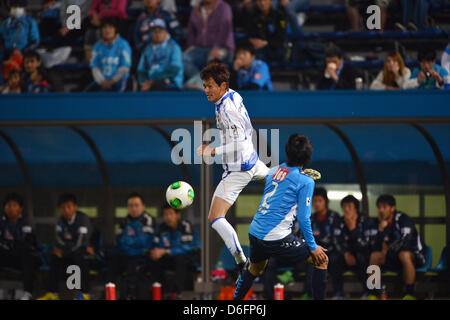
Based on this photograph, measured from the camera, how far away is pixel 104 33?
8.30m

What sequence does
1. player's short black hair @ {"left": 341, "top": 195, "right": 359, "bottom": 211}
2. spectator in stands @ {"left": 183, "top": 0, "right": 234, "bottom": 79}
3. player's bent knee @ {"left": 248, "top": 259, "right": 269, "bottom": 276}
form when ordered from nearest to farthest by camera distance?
1. player's bent knee @ {"left": 248, "top": 259, "right": 269, "bottom": 276}
2. player's short black hair @ {"left": 341, "top": 195, "right": 359, "bottom": 211}
3. spectator in stands @ {"left": 183, "top": 0, "right": 234, "bottom": 79}

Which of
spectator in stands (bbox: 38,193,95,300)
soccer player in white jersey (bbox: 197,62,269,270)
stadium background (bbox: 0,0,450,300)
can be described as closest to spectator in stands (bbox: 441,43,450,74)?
stadium background (bbox: 0,0,450,300)

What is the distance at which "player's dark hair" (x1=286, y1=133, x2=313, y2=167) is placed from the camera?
4898 millimetres

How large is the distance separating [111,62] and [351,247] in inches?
133

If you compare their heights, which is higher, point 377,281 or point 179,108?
point 179,108

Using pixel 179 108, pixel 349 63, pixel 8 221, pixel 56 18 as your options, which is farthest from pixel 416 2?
pixel 8 221

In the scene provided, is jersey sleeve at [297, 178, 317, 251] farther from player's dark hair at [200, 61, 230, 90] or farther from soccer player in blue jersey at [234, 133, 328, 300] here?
player's dark hair at [200, 61, 230, 90]

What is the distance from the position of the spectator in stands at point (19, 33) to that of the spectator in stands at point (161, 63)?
1.76m

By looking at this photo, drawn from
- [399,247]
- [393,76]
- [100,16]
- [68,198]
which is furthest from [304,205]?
[100,16]

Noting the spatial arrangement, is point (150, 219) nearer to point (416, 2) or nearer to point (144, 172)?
point (144, 172)

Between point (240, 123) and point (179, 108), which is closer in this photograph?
point (240, 123)

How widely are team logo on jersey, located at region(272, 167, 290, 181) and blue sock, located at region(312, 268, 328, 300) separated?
0.79 m

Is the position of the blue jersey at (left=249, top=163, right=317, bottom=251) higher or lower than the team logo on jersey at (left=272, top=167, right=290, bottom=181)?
lower
